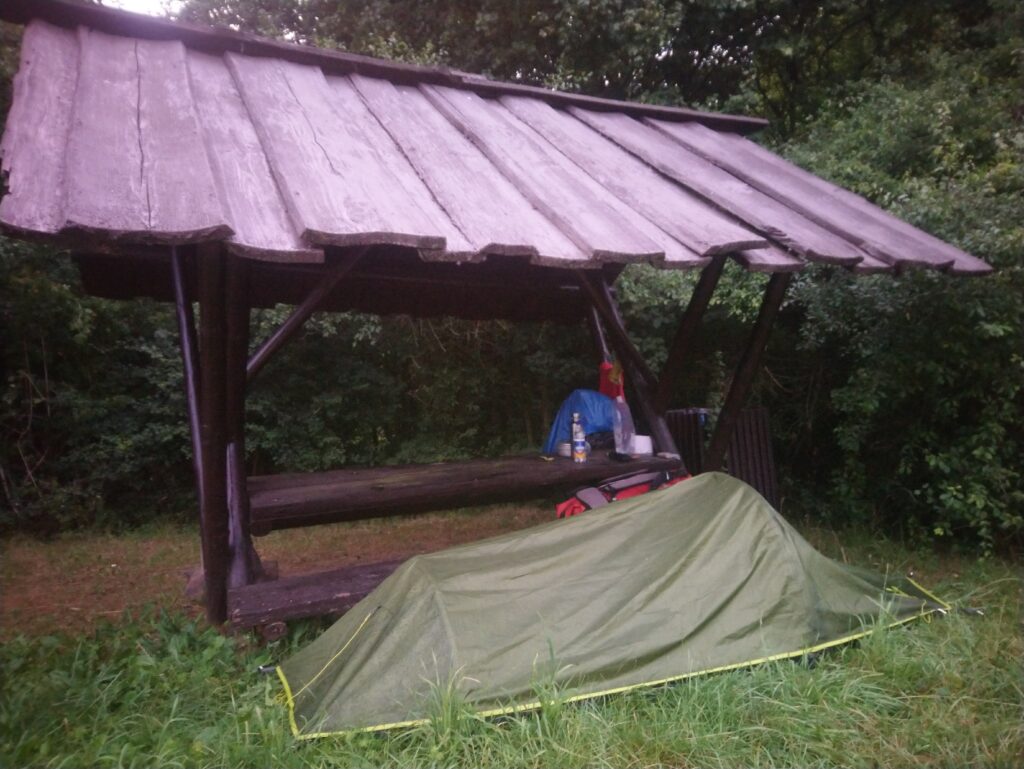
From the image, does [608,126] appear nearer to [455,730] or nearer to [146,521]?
[455,730]

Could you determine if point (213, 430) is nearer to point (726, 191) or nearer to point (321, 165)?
point (321, 165)

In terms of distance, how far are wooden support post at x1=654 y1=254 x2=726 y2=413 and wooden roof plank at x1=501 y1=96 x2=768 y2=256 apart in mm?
570

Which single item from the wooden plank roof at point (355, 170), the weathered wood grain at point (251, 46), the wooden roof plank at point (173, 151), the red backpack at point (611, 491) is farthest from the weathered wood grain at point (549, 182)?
the wooden roof plank at point (173, 151)

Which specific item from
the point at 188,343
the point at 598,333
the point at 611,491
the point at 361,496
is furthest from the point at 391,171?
the point at 598,333

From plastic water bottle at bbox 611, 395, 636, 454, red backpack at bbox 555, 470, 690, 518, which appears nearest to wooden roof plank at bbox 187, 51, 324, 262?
red backpack at bbox 555, 470, 690, 518

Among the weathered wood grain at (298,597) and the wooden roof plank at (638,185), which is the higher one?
the wooden roof plank at (638,185)

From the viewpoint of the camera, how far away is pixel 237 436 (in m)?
4.23

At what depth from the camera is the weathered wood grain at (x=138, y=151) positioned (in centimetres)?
267

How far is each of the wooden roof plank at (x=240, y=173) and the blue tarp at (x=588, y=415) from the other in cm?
301

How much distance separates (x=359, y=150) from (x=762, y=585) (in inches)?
119

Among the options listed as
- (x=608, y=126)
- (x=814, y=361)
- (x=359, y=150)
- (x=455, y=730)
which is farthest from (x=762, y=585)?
(x=814, y=361)

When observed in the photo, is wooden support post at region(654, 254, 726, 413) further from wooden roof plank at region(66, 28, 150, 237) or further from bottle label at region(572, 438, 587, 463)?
wooden roof plank at region(66, 28, 150, 237)

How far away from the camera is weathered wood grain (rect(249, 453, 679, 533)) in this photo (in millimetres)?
4159

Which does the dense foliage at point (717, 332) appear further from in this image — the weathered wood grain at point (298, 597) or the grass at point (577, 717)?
the weathered wood grain at point (298, 597)
